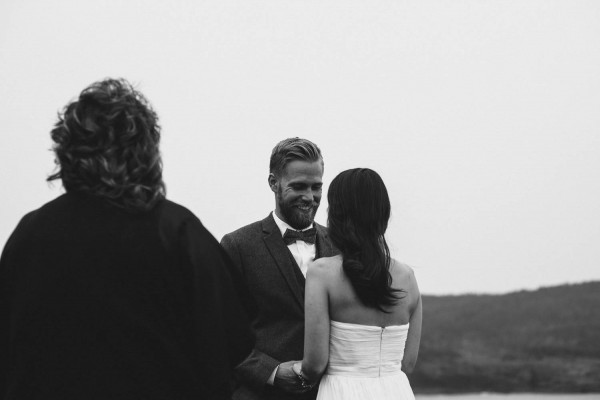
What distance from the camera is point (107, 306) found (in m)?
2.28

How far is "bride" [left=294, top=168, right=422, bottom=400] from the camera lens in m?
3.23

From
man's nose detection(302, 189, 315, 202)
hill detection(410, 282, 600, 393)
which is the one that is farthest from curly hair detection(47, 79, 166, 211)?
hill detection(410, 282, 600, 393)

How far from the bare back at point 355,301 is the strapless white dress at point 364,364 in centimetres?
3

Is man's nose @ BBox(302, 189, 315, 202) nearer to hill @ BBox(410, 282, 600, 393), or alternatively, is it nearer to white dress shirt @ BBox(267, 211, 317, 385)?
white dress shirt @ BBox(267, 211, 317, 385)

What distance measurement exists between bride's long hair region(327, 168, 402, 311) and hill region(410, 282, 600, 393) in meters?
6.85

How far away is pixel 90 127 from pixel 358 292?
135 centimetres

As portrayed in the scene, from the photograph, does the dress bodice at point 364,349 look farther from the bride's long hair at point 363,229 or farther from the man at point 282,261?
the man at point 282,261

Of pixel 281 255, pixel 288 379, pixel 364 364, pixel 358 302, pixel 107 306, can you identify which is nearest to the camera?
pixel 107 306

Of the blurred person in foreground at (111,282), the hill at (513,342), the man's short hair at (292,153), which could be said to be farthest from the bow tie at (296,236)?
the hill at (513,342)

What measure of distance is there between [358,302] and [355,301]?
1 cm

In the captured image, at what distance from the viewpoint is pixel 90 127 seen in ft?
7.80

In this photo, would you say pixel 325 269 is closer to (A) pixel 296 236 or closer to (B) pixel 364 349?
(B) pixel 364 349

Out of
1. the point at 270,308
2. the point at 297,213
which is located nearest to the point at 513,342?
the point at 297,213

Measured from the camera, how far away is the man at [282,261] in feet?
12.0
